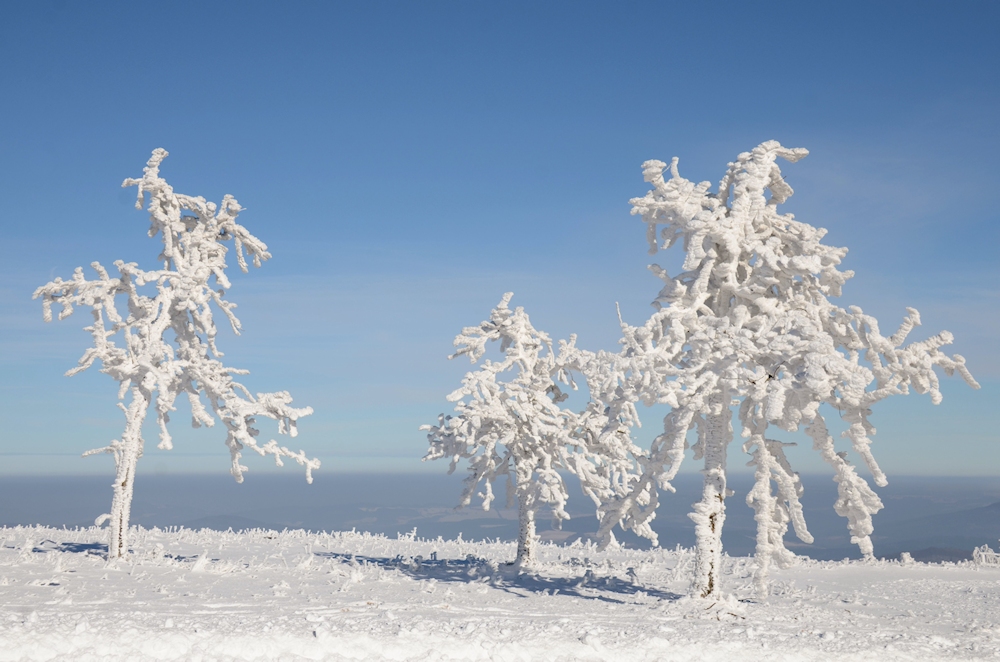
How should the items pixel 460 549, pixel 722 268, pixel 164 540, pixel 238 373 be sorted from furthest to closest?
pixel 460 549
pixel 164 540
pixel 238 373
pixel 722 268

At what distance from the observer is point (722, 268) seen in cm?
1248

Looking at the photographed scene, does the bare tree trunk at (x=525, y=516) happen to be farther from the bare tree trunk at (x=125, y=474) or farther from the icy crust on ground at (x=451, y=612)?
the bare tree trunk at (x=125, y=474)

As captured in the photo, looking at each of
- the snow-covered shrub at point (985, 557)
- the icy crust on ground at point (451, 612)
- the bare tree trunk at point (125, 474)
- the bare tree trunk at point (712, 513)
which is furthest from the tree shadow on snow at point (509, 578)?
the snow-covered shrub at point (985, 557)

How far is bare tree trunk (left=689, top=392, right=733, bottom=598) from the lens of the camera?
1211 centimetres

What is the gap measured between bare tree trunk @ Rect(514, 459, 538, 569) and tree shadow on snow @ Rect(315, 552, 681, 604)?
0.47 m

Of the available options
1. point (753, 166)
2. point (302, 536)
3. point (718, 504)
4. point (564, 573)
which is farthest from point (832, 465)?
point (302, 536)

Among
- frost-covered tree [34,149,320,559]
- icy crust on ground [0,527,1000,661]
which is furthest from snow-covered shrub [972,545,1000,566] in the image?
frost-covered tree [34,149,320,559]

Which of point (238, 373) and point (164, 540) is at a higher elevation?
point (238, 373)

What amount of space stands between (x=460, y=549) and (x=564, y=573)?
304 inches

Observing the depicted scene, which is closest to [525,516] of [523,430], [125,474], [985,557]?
[523,430]

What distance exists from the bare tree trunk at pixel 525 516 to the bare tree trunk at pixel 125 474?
333 inches

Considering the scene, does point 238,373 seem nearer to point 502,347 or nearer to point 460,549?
point 502,347

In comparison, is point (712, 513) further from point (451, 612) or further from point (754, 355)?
point (451, 612)

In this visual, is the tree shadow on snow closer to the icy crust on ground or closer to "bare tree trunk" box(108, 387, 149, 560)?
the icy crust on ground
